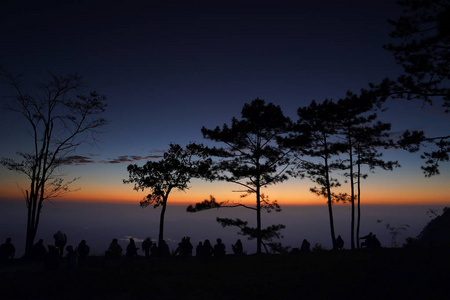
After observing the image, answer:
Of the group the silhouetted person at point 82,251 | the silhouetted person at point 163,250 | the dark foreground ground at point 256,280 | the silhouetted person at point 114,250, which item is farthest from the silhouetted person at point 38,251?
the silhouetted person at point 163,250

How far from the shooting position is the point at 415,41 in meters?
10.4

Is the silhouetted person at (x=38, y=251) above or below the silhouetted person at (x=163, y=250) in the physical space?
above

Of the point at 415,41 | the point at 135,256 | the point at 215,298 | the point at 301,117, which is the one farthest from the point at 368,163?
the point at 135,256

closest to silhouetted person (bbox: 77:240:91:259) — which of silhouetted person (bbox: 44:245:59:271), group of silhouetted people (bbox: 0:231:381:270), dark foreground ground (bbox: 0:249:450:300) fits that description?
group of silhouetted people (bbox: 0:231:381:270)

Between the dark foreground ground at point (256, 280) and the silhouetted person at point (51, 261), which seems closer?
the dark foreground ground at point (256, 280)

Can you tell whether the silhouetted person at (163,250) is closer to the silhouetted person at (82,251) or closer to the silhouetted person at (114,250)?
the silhouetted person at (114,250)

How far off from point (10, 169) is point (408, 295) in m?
23.5

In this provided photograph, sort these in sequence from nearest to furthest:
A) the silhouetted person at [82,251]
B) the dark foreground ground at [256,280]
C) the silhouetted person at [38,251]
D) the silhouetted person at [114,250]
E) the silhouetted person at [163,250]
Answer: the dark foreground ground at [256,280]
the silhouetted person at [38,251]
the silhouetted person at [82,251]
the silhouetted person at [114,250]
the silhouetted person at [163,250]

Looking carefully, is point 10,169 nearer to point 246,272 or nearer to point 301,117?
point 246,272

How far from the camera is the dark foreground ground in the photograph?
8625mm

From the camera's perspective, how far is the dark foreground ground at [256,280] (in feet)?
28.3

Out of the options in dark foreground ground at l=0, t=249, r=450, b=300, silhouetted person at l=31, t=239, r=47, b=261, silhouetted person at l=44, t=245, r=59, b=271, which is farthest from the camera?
silhouetted person at l=31, t=239, r=47, b=261

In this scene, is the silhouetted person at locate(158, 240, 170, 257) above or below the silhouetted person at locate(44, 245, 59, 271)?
below

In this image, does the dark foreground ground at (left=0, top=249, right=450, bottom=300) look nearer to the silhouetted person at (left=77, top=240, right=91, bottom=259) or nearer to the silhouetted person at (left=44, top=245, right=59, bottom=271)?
the silhouetted person at (left=44, top=245, right=59, bottom=271)
